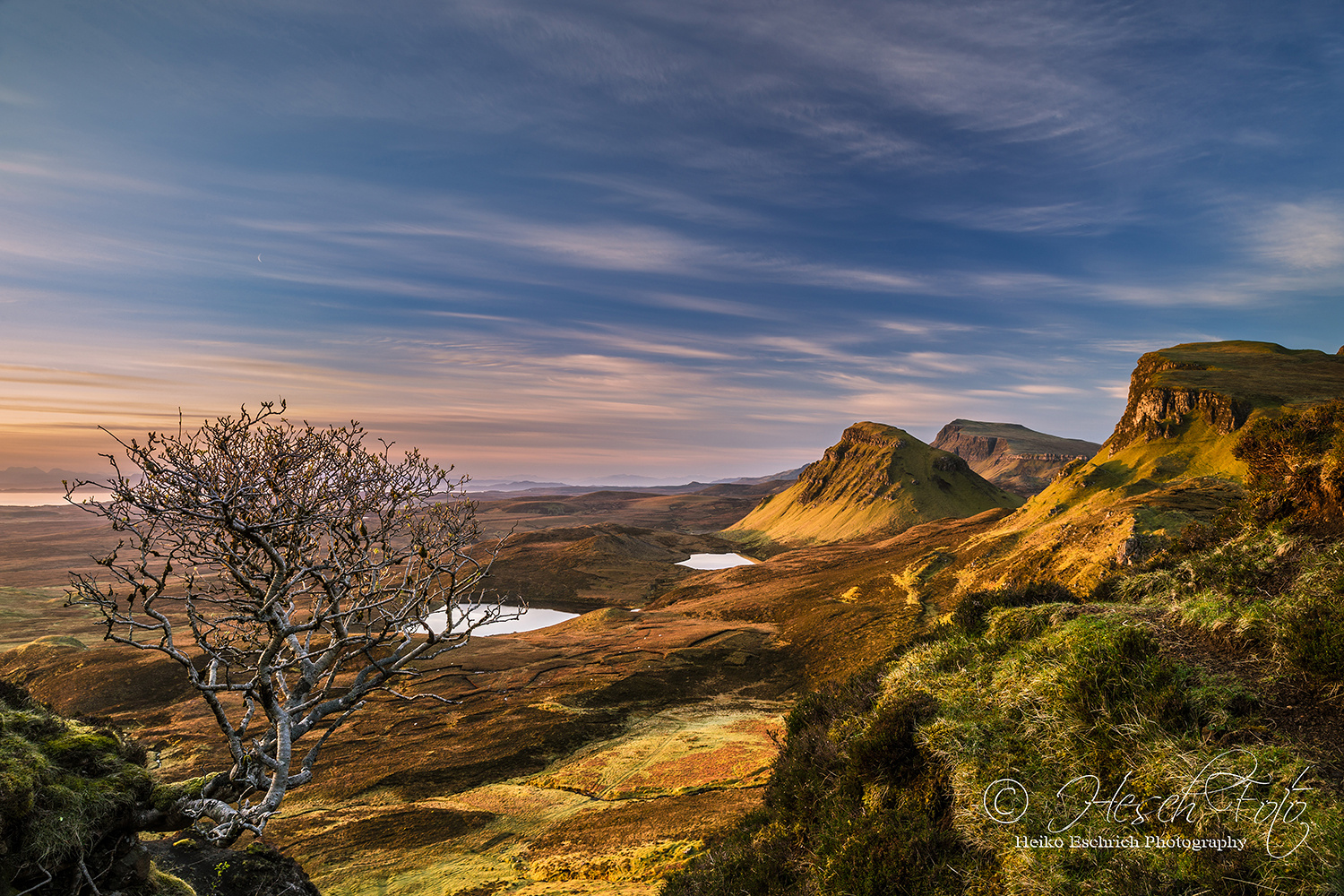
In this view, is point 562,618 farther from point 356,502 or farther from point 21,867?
point 21,867

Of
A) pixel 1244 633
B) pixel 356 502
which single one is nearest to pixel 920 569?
pixel 1244 633

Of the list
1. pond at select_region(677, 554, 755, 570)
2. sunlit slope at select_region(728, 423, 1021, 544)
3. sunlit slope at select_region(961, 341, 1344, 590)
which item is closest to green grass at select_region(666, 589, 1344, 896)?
sunlit slope at select_region(961, 341, 1344, 590)

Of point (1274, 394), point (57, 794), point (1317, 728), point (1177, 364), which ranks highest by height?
point (1177, 364)

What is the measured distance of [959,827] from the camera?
21.4 ft

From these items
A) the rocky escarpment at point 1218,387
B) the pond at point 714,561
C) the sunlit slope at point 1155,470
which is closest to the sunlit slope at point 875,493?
the pond at point 714,561

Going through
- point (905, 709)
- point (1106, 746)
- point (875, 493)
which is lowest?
point (875, 493)

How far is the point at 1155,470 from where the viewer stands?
134 feet

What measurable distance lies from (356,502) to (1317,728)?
15.0m

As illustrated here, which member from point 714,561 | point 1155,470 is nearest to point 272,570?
point 1155,470

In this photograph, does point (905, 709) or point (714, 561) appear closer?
point (905, 709)

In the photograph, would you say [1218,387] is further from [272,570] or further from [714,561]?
[714,561]

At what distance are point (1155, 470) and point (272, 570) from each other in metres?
53.5

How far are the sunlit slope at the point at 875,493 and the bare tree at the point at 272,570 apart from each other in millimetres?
84702

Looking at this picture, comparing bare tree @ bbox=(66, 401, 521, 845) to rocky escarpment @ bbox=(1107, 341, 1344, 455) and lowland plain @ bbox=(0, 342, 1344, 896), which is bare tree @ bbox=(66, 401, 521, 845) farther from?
rocky escarpment @ bbox=(1107, 341, 1344, 455)
